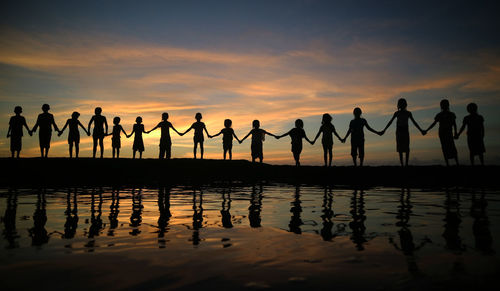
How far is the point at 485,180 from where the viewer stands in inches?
468

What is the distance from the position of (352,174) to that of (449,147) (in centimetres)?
394

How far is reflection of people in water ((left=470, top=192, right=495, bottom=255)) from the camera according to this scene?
3.22m

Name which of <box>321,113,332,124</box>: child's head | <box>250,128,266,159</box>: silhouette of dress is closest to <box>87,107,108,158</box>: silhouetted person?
<box>250,128,266,159</box>: silhouette of dress

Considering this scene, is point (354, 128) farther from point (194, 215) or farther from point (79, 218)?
point (79, 218)

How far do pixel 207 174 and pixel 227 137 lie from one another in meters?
3.26

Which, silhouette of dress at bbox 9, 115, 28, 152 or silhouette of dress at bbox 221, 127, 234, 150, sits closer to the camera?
silhouette of dress at bbox 9, 115, 28, 152

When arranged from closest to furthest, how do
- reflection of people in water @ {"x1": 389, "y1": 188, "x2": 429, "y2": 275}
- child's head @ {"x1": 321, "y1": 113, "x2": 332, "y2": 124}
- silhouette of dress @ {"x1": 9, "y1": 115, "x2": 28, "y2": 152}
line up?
reflection of people in water @ {"x1": 389, "y1": 188, "x2": 429, "y2": 275}, child's head @ {"x1": 321, "y1": 113, "x2": 332, "y2": 124}, silhouette of dress @ {"x1": 9, "y1": 115, "x2": 28, "y2": 152}

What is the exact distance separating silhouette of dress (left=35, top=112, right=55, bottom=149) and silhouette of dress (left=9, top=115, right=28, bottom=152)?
37.6 inches

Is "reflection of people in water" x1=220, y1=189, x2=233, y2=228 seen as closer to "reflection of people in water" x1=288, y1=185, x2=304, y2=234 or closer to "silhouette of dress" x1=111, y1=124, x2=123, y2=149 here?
"reflection of people in water" x1=288, y1=185, x2=304, y2=234

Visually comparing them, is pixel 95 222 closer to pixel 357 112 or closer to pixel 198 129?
pixel 357 112

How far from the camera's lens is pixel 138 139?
19.7 m

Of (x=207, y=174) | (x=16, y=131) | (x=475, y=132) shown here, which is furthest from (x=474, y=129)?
(x=16, y=131)

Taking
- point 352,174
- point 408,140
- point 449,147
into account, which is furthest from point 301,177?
point 449,147

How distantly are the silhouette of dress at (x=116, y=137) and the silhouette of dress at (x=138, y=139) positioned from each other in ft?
2.57
